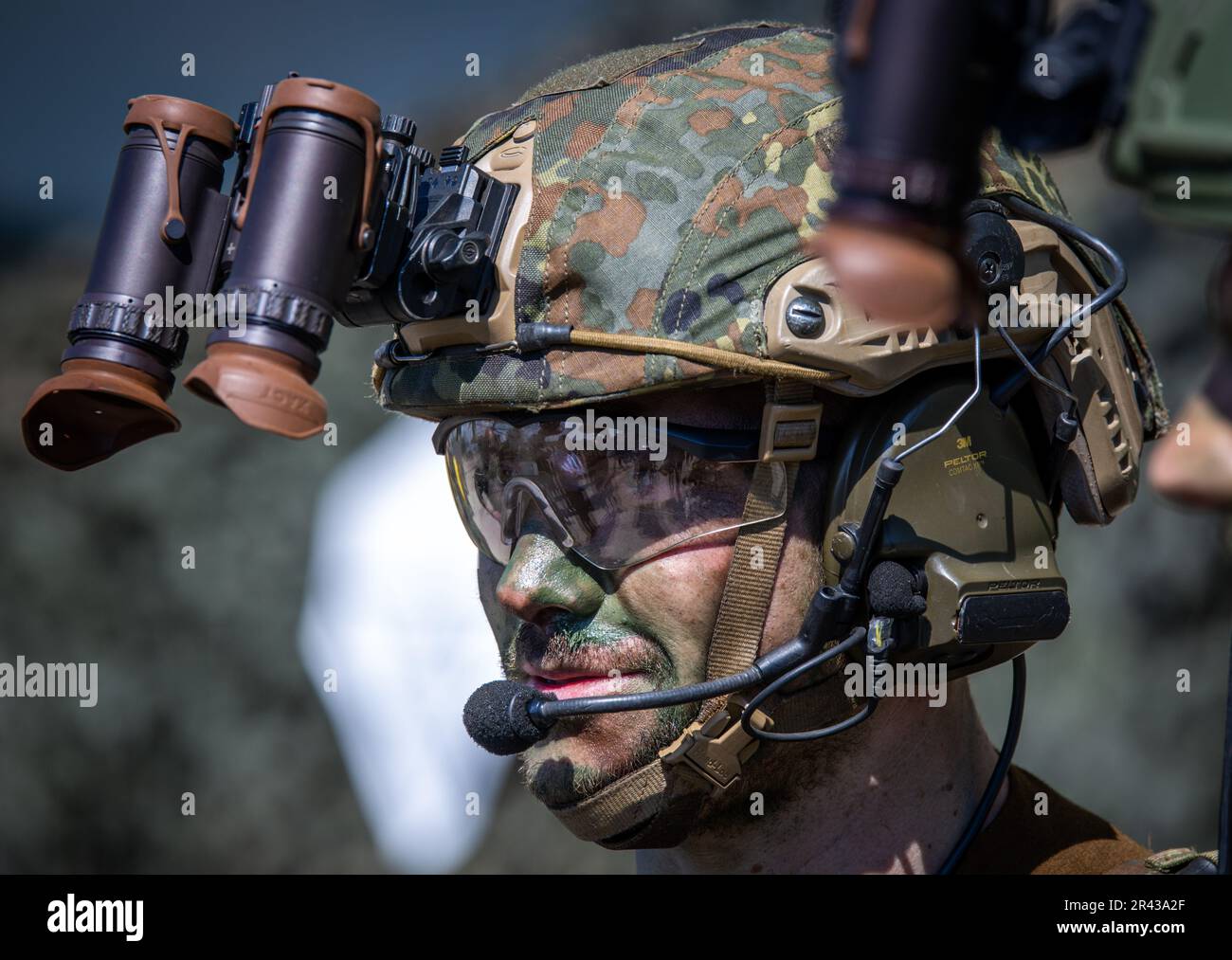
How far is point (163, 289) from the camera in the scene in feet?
6.01

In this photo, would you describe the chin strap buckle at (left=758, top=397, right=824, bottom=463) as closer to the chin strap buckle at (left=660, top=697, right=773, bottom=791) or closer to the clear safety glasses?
the clear safety glasses

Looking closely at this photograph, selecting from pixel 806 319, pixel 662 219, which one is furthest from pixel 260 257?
pixel 806 319

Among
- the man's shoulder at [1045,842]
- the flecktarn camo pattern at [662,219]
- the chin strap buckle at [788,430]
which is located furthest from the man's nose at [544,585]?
the man's shoulder at [1045,842]

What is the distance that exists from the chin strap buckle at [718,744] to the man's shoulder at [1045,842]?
1.64ft

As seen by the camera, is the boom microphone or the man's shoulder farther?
the man's shoulder

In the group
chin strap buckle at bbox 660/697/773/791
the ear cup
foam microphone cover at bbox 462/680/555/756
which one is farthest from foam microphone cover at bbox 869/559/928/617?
foam microphone cover at bbox 462/680/555/756

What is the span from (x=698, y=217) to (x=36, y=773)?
445 centimetres

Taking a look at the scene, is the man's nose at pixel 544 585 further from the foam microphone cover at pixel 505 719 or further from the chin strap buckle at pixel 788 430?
the chin strap buckle at pixel 788 430

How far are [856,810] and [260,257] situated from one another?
139 centimetres

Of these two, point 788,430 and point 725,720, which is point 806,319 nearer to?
point 788,430

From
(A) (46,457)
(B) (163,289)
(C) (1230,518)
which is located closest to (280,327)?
(B) (163,289)

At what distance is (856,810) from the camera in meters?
2.34

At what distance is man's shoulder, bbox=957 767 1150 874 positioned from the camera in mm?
2371

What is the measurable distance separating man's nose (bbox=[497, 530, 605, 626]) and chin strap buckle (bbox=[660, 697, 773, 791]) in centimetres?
26
